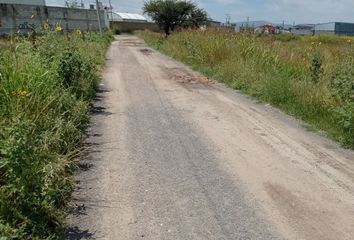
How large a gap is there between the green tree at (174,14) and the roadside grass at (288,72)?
21.1 metres

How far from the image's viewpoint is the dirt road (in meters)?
3.95

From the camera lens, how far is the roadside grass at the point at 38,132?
3.65 meters

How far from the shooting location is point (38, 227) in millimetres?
3600

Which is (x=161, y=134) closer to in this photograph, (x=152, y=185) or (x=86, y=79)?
(x=152, y=185)

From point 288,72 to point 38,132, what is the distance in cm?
813

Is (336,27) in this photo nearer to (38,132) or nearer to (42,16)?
(42,16)

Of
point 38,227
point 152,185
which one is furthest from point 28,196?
point 152,185

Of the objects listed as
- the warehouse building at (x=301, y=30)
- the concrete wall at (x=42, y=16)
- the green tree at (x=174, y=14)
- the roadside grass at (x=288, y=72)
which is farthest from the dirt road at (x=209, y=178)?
the warehouse building at (x=301, y=30)

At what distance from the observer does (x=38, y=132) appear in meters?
5.20

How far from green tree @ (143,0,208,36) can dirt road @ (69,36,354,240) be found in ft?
107

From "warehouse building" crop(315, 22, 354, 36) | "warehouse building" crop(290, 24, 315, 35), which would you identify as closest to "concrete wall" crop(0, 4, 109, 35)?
"warehouse building" crop(290, 24, 315, 35)

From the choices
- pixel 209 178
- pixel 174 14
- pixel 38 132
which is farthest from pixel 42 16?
pixel 209 178

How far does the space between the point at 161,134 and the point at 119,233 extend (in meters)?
3.27

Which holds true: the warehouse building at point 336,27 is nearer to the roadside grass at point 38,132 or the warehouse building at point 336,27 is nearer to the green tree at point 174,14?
the green tree at point 174,14
